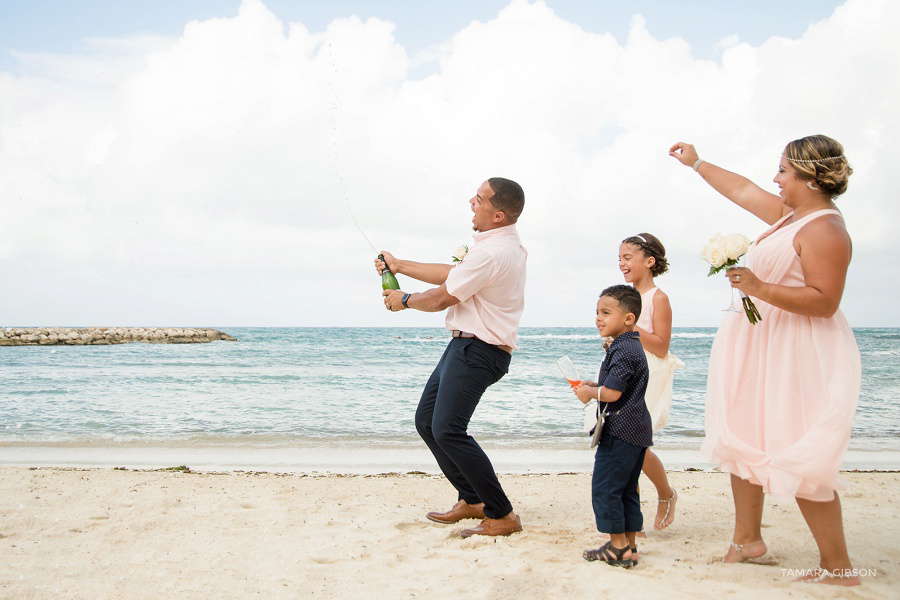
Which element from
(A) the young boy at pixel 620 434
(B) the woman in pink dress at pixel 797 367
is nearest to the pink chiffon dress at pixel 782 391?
(B) the woman in pink dress at pixel 797 367

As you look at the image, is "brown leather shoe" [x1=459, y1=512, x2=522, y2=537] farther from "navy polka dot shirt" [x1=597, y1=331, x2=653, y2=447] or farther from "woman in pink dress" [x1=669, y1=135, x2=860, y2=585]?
"woman in pink dress" [x1=669, y1=135, x2=860, y2=585]

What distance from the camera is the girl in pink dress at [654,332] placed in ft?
13.0

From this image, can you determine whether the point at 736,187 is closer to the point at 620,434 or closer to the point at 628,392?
the point at 628,392

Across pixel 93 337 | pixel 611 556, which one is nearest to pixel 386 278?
pixel 611 556

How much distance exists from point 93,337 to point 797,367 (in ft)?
157

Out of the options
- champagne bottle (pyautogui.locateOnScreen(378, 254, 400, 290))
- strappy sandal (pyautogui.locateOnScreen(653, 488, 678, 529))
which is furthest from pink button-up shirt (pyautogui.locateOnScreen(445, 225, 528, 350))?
strappy sandal (pyautogui.locateOnScreen(653, 488, 678, 529))

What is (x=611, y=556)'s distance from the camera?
332 centimetres

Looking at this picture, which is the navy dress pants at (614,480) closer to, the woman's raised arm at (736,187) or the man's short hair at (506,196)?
the woman's raised arm at (736,187)

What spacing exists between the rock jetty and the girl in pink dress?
1790 inches

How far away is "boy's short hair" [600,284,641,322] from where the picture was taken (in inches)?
134

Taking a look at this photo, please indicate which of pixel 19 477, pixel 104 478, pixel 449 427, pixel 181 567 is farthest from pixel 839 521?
pixel 19 477

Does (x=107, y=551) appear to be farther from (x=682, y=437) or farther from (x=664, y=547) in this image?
(x=682, y=437)

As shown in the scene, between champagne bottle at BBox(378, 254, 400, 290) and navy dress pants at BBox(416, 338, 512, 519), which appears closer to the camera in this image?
navy dress pants at BBox(416, 338, 512, 519)

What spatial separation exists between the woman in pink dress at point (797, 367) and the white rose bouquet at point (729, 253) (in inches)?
2.7
